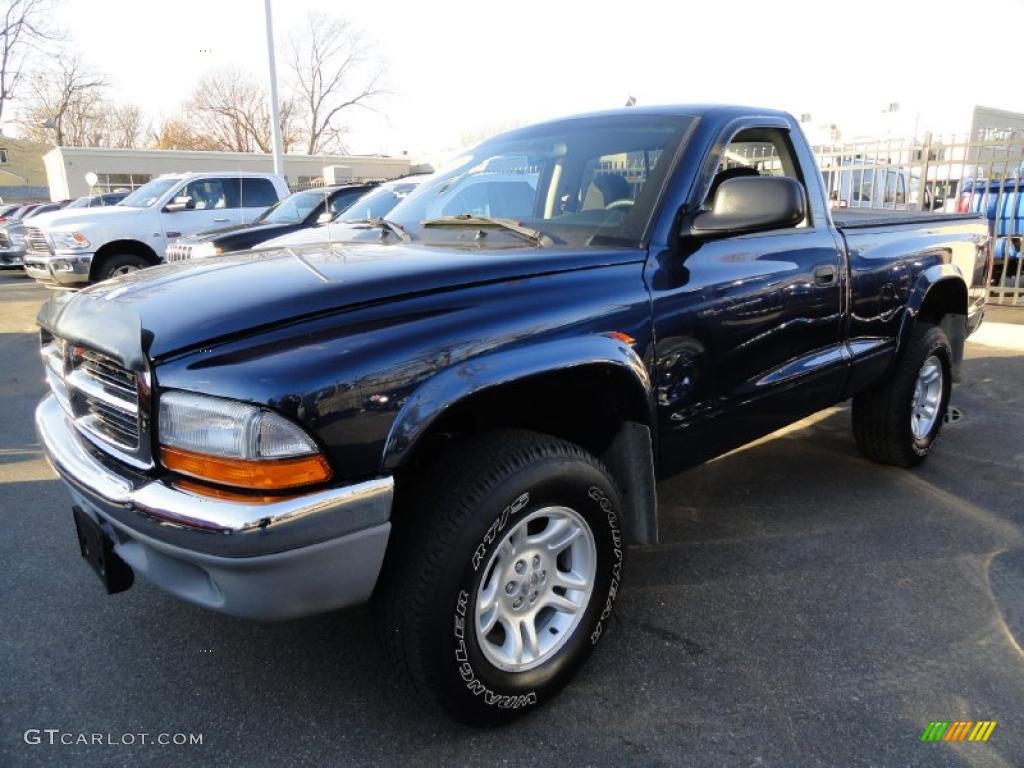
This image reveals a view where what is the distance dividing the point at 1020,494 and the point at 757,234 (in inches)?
90.9

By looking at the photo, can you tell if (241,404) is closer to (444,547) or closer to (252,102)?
(444,547)

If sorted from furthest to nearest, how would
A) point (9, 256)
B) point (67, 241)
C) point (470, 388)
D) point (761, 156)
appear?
point (9, 256) → point (67, 241) → point (761, 156) → point (470, 388)

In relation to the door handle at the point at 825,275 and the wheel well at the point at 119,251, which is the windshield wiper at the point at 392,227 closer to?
the door handle at the point at 825,275

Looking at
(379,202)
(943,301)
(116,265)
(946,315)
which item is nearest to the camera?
(943,301)

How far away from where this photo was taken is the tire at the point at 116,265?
1078cm

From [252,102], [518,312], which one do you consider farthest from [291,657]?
[252,102]

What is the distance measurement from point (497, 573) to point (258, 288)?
Result: 1064 millimetres

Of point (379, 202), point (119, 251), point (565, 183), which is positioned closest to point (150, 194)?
point (119, 251)

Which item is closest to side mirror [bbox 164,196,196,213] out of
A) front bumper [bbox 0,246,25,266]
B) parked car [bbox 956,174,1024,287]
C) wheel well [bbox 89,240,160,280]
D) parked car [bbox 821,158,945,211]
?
wheel well [bbox 89,240,160,280]

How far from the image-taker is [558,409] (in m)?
2.57

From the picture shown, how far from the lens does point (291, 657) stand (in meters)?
2.64

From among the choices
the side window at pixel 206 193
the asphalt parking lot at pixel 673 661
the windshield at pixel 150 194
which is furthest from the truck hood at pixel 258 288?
the windshield at pixel 150 194

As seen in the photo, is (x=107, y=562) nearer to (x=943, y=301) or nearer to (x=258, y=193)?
(x=943, y=301)

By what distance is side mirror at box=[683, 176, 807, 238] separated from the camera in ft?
8.59
